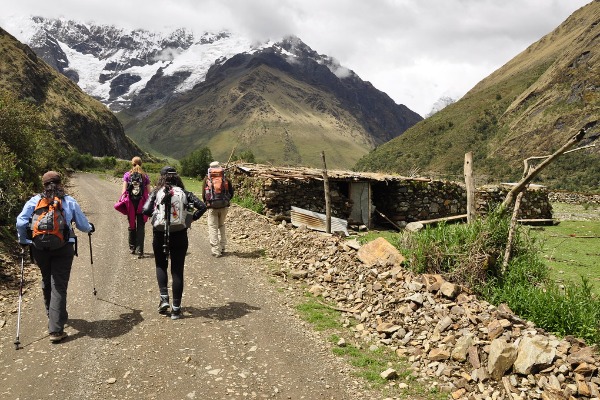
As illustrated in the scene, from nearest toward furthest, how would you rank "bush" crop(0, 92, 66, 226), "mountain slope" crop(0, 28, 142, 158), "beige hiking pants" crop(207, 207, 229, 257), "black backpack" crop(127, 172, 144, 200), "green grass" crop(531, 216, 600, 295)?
"green grass" crop(531, 216, 600, 295)
"black backpack" crop(127, 172, 144, 200)
"beige hiking pants" crop(207, 207, 229, 257)
"bush" crop(0, 92, 66, 226)
"mountain slope" crop(0, 28, 142, 158)

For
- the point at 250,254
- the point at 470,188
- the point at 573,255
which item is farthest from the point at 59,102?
the point at 573,255

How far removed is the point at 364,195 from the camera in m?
17.5

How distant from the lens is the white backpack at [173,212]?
6.48 m

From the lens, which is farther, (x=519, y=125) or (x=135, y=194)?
(x=519, y=125)

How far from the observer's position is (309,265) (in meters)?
9.77

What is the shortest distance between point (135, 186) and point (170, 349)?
5.30 m

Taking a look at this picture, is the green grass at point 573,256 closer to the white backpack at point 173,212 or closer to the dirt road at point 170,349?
the dirt road at point 170,349

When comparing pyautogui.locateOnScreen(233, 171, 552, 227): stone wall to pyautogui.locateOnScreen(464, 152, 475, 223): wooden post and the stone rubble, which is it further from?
pyautogui.locateOnScreen(464, 152, 475, 223): wooden post

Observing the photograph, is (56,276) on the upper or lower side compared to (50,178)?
lower

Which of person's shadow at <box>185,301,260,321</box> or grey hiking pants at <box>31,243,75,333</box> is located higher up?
grey hiking pants at <box>31,243,75,333</box>

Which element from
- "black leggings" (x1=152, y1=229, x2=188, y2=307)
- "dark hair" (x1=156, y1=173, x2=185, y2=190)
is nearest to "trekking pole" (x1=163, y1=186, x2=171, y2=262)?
"black leggings" (x1=152, y1=229, x2=188, y2=307)

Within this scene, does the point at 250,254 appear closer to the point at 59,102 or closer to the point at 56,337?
the point at 56,337

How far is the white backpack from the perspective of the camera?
6.48 metres

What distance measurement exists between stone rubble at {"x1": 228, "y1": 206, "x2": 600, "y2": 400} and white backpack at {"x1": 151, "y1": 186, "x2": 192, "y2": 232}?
329 centimetres
